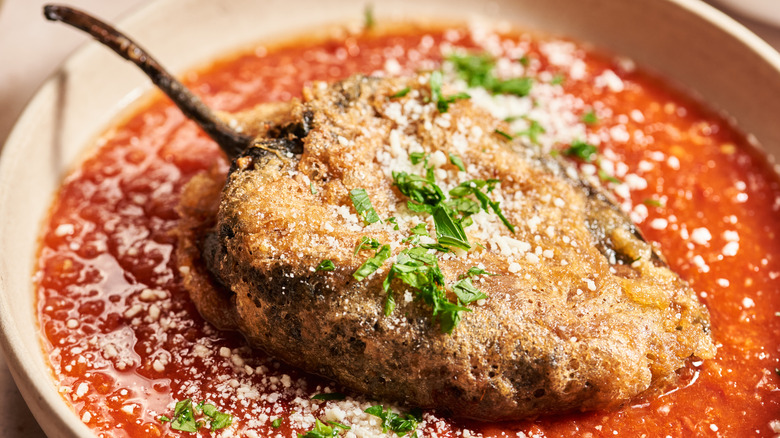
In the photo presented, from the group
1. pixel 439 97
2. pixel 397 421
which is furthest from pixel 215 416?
pixel 439 97

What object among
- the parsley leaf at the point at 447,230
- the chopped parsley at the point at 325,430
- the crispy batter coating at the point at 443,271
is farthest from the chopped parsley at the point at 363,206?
the chopped parsley at the point at 325,430

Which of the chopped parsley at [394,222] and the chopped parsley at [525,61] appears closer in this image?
the chopped parsley at [394,222]

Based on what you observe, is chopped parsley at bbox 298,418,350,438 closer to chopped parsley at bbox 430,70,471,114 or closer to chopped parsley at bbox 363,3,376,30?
chopped parsley at bbox 430,70,471,114

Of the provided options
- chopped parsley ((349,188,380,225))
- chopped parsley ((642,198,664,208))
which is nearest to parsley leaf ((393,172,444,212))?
chopped parsley ((349,188,380,225))

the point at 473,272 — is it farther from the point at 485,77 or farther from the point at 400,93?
the point at 485,77

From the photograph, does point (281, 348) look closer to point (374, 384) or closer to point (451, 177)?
point (374, 384)

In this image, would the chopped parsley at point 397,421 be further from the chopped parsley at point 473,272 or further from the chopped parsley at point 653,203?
the chopped parsley at point 653,203
